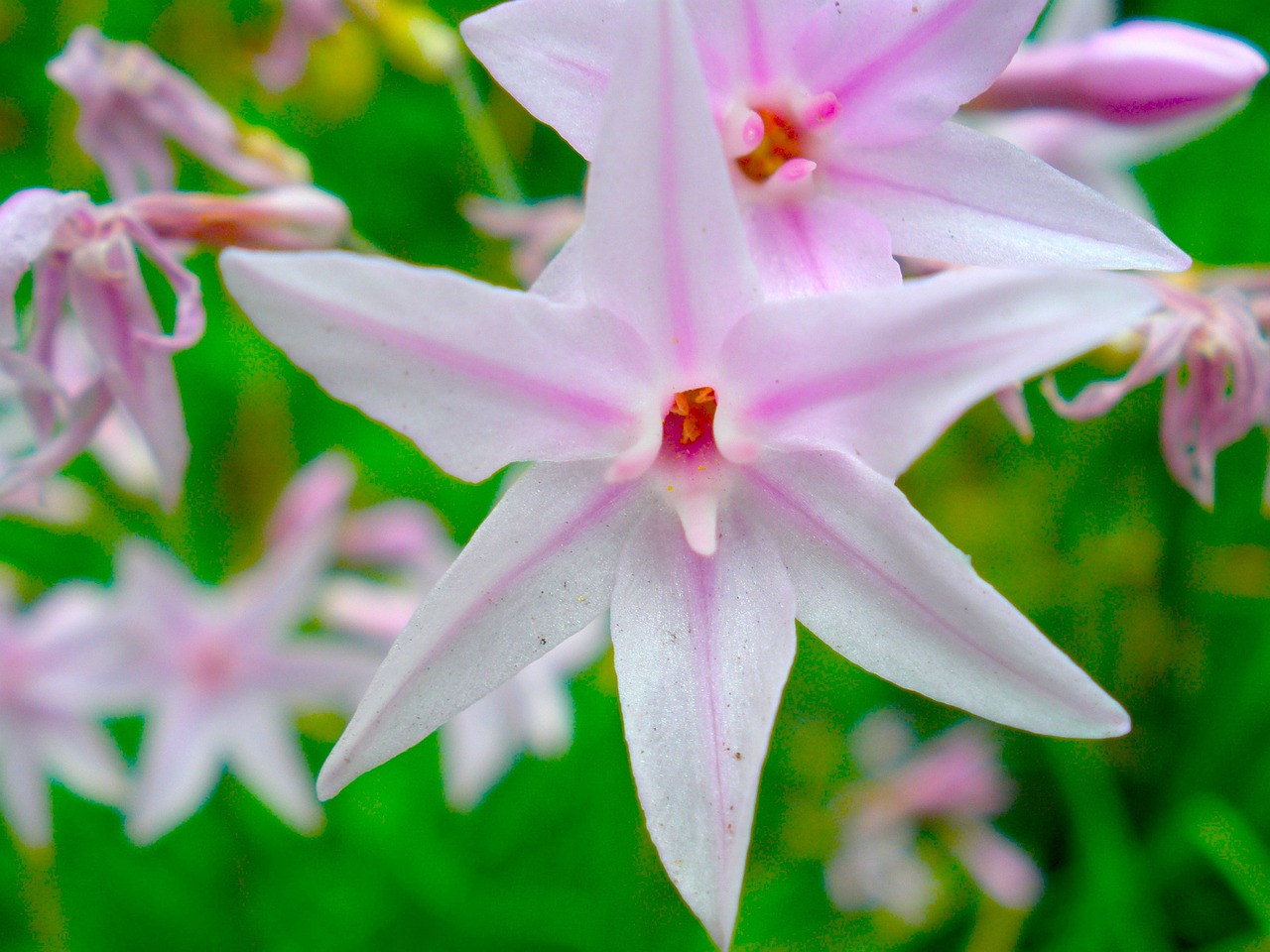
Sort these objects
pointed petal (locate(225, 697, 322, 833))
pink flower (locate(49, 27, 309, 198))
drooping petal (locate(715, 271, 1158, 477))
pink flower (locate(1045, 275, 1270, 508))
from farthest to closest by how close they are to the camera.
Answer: pointed petal (locate(225, 697, 322, 833)) → pink flower (locate(49, 27, 309, 198)) → pink flower (locate(1045, 275, 1270, 508)) → drooping petal (locate(715, 271, 1158, 477))

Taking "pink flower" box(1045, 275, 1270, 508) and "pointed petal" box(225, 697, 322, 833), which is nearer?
"pink flower" box(1045, 275, 1270, 508)

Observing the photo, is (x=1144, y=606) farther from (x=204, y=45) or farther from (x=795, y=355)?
(x=204, y=45)

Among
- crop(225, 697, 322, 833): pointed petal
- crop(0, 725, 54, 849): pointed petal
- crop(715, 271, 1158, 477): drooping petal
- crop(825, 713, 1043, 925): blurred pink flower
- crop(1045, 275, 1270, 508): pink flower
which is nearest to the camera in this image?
crop(715, 271, 1158, 477): drooping petal

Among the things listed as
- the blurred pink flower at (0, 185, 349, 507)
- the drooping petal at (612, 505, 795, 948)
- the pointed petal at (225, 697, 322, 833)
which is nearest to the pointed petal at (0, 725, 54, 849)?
the pointed petal at (225, 697, 322, 833)

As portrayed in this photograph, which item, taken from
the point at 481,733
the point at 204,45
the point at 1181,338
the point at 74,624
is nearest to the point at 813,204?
the point at 1181,338

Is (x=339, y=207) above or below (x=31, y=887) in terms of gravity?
above

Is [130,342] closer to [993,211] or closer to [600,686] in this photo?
[993,211]

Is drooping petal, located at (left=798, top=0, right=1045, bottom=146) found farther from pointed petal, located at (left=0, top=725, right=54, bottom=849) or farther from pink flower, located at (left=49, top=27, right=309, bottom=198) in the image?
pointed petal, located at (left=0, top=725, right=54, bottom=849)
